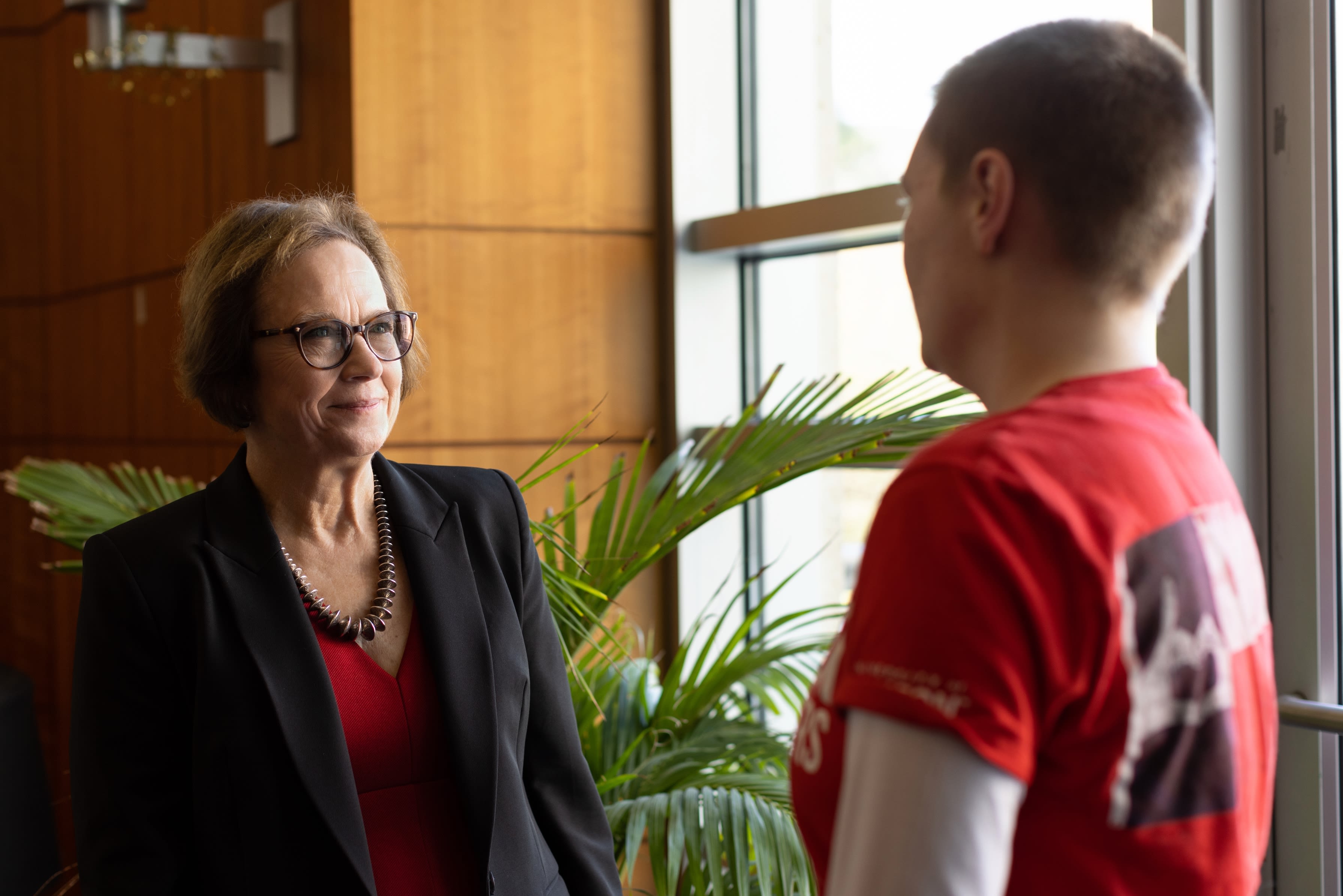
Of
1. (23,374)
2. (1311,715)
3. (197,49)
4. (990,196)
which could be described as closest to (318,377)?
(990,196)

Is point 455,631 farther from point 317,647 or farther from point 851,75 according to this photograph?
point 851,75

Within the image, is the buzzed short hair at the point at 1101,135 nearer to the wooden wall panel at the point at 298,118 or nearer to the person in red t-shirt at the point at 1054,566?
the person in red t-shirt at the point at 1054,566

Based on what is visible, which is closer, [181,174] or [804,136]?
[804,136]

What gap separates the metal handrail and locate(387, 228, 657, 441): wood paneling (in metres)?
1.89

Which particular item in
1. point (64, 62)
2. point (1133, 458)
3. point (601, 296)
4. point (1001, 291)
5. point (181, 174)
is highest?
point (64, 62)

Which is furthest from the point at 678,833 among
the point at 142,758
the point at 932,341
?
the point at 932,341

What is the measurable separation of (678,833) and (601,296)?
5.83ft

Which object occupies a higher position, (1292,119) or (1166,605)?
(1292,119)

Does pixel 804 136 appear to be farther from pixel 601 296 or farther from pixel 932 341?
pixel 932 341

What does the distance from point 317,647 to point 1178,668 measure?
1126mm

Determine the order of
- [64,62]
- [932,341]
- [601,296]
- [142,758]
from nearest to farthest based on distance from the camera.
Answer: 1. [932,341]
2. [142,758]
3. [601,296]
4. [64,62]

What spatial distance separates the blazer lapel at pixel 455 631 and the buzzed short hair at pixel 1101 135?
1.07 metres

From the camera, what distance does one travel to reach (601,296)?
3.40m

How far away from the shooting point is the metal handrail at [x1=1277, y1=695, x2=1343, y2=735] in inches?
75.6
